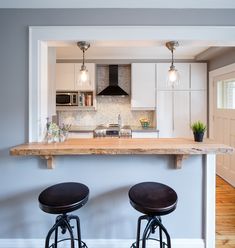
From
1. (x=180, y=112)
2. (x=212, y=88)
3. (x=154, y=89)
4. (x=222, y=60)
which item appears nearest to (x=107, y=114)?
(x=154, y=89)

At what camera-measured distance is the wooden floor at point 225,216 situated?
2301 millimetres

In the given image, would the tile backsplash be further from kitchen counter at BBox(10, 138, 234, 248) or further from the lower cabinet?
kitchen counter at BBox(10, 138, 234, 248)

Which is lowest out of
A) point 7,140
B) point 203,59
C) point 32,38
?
point 7,140

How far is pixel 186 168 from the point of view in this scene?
210cm

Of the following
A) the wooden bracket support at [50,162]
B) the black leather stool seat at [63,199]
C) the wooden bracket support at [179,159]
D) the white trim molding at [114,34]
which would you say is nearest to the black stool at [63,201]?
the black leather stool seat at [63,199]

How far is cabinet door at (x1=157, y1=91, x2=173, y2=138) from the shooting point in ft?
14.7

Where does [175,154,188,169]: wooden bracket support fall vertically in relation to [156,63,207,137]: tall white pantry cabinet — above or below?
below

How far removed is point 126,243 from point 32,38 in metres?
2.16

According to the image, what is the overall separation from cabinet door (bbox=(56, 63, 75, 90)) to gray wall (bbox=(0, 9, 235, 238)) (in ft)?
7.76

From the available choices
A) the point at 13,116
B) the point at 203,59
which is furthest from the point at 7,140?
the point at 203,59

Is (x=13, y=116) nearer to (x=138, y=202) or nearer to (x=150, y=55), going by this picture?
(x=138, y=202)

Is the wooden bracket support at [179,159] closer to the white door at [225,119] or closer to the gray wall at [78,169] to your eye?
the gray wall at [78,169]

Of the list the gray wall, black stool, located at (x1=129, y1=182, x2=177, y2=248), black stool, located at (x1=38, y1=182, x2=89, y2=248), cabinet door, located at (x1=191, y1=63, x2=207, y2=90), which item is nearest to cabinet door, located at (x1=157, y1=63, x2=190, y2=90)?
cabinet door, located at (x1=191, y1=63, x2=207, y2=90)

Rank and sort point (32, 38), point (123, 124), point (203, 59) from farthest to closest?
point (123, 124) < point (203, 59) < point (32, 38)
